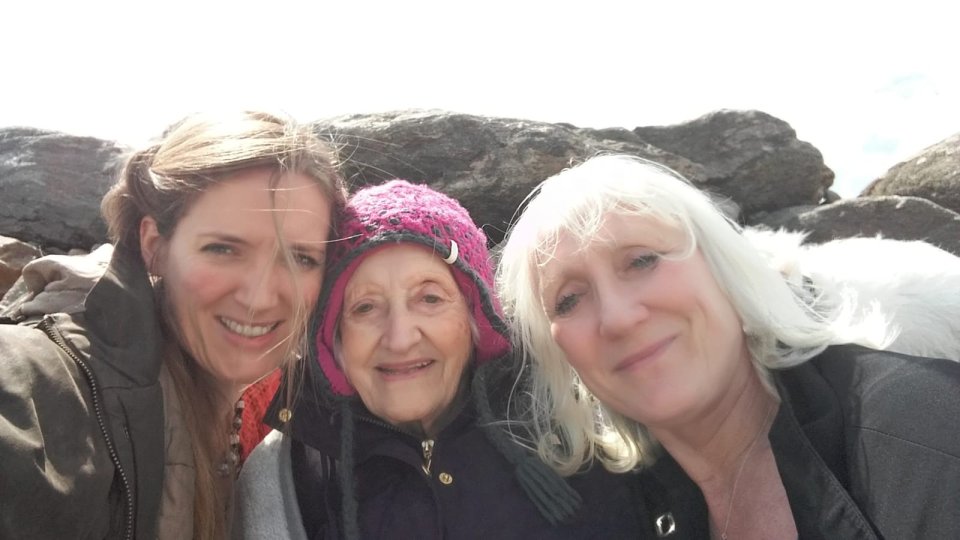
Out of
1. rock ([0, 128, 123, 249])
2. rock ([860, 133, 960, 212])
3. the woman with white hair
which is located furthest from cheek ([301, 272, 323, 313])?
rock ([860, 133, 960, 212])

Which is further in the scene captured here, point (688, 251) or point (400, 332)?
point (400, 332)

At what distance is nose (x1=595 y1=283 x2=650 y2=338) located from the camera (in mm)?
2377

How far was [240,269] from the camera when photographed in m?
2.74

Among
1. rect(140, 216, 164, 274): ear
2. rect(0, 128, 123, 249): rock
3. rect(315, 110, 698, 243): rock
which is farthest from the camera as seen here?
rect(0, 128, 123, 249): rock

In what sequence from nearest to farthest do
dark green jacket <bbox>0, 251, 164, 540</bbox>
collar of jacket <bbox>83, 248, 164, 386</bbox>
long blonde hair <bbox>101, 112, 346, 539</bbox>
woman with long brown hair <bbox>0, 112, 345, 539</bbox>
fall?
dark green jacket <bbox>0, 251, 164, 540</bbox> → woman with long brown hair <bbox>0, 112, 345, 539</bbox> → collar of jacket <bbox>83, 248, 164, 386</bbox> → long blonde hair <bbox>101, 112, 346, 539</bbox>

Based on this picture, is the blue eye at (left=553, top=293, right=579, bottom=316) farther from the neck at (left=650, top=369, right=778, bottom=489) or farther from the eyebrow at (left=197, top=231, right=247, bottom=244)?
the eyebrow at (left=197, top=231, right=247, bottom=244)

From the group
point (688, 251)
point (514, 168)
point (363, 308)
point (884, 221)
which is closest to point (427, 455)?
point (363, 308)

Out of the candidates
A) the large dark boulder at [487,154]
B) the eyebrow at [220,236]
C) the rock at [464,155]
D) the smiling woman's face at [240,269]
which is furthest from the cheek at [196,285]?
the rock at [464,155]

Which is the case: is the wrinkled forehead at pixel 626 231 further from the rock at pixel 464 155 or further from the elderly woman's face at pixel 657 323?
the rock at pixel 464 155

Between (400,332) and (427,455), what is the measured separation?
0.52 meters

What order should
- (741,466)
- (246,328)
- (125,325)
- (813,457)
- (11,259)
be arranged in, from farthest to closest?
1. (11,259)
2. (246,328)
3. (741,466)
4. (125,325)
5. (813,457)

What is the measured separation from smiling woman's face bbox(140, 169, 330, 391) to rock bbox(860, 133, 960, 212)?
843cm

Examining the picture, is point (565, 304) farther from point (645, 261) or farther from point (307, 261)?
point (307, 261)

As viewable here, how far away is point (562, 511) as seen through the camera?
2633 mm
